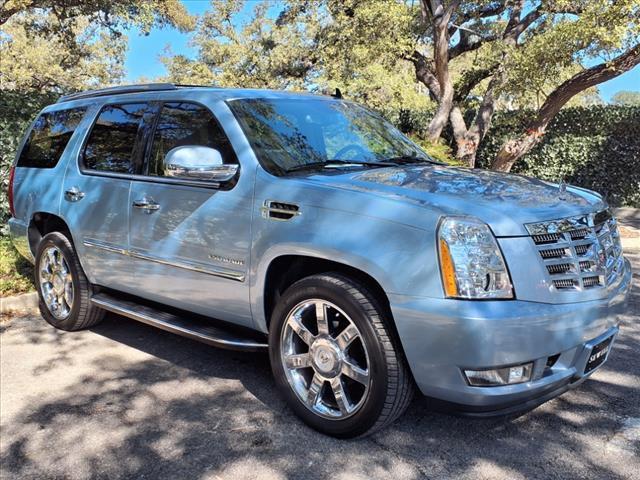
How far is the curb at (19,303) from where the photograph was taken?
18.6 feet

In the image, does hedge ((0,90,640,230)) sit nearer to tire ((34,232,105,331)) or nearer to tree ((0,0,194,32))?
tree ((0,0,194,32))

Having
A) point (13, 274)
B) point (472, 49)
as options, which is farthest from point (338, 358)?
point (472, 49)

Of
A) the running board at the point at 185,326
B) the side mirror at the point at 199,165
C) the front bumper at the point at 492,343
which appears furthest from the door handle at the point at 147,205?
the front bumper at the point at 492,343

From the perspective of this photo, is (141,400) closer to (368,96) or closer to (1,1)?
(1,1)

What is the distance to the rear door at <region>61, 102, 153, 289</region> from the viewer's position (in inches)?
166

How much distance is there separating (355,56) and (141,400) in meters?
10.3

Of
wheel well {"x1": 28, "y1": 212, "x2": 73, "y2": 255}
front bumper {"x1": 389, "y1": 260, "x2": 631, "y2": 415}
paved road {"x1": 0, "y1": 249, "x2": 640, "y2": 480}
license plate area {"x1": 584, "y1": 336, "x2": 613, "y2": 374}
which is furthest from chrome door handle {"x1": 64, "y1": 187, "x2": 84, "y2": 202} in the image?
license plate area {"x1": 584, "y1": 336, "x2": 613, "y2": 374}

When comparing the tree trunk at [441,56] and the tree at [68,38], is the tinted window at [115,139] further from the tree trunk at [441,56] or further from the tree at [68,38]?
the tree trunk at [441,56]

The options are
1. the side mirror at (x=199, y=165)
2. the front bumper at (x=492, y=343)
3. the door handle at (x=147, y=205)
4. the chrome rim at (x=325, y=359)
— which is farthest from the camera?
the door handle at (x=147, y=205)

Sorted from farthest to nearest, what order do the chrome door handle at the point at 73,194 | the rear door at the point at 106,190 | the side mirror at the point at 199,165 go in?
1. the chrome door handle at the point at 73,194
2. the rear door at the point at 106,190
3. the side mirror at the point at 199,165

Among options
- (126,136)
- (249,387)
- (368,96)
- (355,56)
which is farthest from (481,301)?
(368,96)

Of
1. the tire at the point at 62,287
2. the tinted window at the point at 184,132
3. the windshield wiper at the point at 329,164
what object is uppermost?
the tinted window at the point at 184,132

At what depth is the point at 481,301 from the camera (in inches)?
102

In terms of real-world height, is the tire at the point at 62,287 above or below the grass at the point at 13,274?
above
